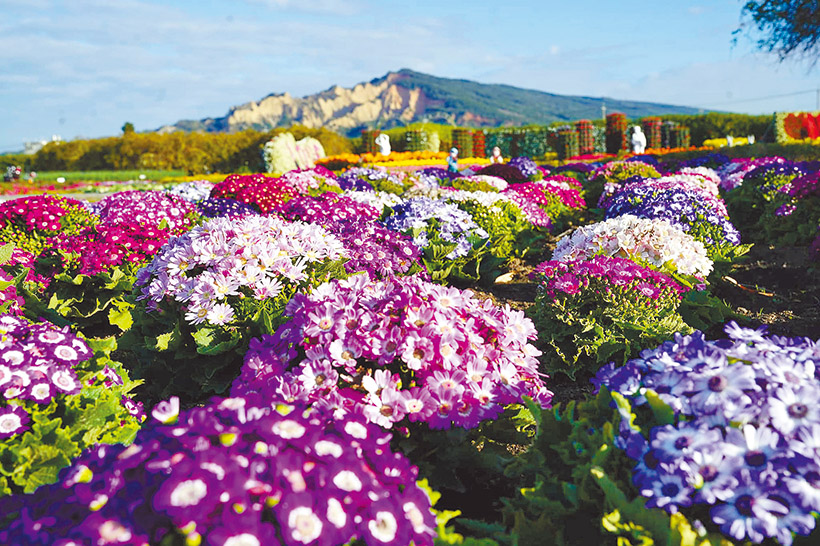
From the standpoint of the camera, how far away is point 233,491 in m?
1.51

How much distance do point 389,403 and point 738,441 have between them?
1.25 m

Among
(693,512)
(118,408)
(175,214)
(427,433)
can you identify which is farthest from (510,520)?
(175,214)

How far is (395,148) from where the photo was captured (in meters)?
34.8

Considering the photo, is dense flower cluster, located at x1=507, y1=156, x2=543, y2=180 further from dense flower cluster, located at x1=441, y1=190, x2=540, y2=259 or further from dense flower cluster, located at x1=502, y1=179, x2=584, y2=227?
dense flower cluster, located at x1=441, y1=190, x2=540, y2=259

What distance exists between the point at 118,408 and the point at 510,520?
1.86 m

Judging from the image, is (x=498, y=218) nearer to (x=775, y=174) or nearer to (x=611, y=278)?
(x=611, y=278)

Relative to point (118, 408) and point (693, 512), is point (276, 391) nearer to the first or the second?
point (118, 408)

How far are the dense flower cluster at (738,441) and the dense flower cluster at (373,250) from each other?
2.47 m

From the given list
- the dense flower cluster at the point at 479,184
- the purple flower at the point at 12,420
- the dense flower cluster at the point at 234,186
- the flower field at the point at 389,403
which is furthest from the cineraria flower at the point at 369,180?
the purple flower at the point at 12,420

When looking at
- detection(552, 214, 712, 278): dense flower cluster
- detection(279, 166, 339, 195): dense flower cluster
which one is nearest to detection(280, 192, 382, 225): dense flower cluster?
detection(552, 214, 712, 278): dense flower cluster

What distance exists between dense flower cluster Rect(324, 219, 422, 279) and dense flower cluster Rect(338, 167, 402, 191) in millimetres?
4745

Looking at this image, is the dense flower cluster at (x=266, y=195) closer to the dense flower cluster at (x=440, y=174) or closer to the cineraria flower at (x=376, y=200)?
the cineraria flower at (x=376, y=200)

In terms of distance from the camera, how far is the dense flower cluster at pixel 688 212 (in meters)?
6.29

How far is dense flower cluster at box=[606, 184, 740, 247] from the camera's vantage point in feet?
20.6
